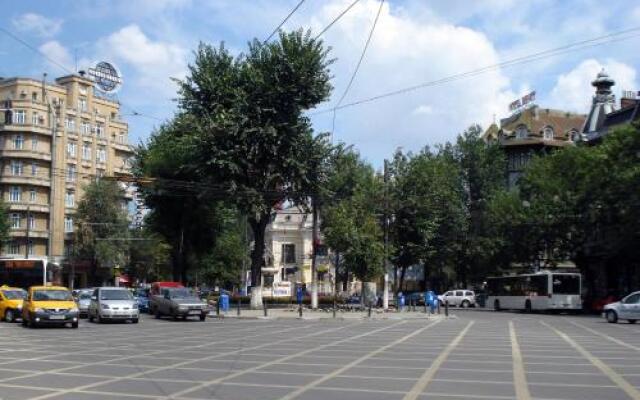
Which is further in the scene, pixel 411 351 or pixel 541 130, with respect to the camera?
pixel 541 130

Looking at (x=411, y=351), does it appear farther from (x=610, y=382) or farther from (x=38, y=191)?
(x=38, y=191)

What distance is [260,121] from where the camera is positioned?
4219 cm

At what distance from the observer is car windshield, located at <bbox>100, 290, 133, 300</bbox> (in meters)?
32.9

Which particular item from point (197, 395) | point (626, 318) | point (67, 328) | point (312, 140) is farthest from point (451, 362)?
point (312, 140)

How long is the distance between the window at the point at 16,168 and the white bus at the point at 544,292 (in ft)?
177

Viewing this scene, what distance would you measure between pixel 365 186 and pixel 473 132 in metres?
30.6

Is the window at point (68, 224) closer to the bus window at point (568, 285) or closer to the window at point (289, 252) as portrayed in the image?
the window at point (289, 252)

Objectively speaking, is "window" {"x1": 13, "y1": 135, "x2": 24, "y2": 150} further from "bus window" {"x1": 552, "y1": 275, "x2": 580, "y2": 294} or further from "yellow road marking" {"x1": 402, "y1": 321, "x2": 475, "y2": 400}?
"yellow road marking" {"x1": 402, "y1": 321, "x2": 475, "y2": 400}

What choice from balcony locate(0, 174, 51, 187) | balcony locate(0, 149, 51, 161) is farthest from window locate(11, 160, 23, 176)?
balcony locate(0, 149, 51, 161)

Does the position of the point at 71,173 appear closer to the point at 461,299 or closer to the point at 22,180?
the point at 22,180

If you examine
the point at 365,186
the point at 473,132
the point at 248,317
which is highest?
the point at 473,132

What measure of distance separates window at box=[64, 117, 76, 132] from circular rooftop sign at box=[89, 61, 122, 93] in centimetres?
888

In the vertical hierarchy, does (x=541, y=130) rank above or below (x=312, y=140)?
above

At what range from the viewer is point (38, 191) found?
80562mm
